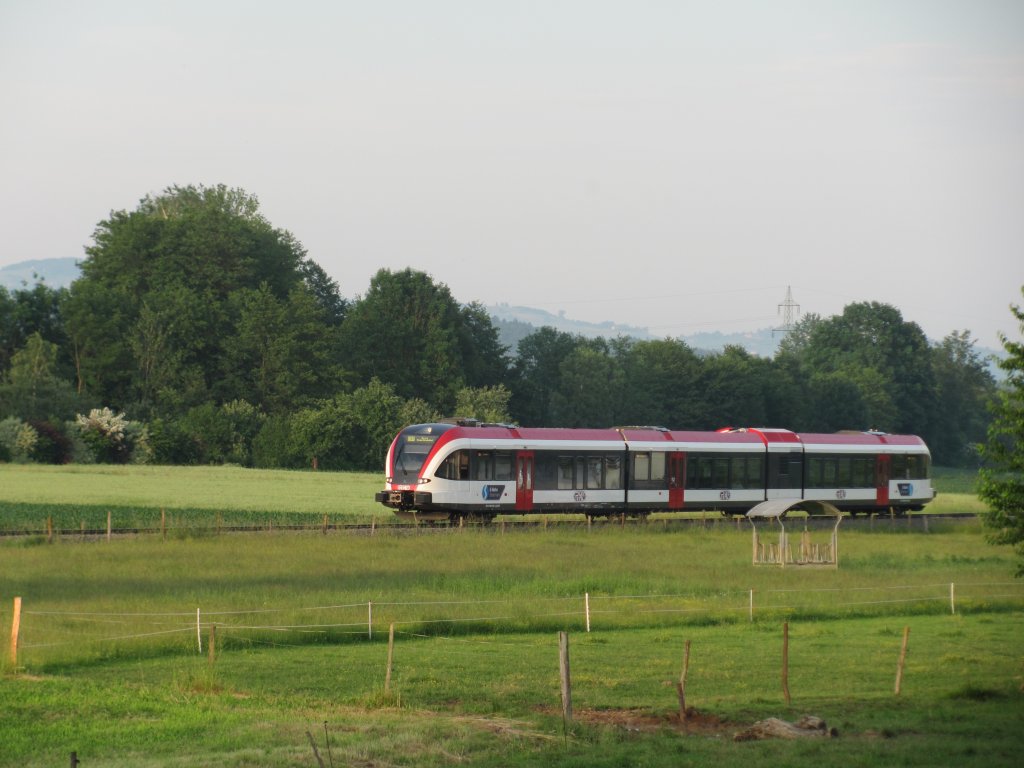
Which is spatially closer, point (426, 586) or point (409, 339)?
point (426, 586)

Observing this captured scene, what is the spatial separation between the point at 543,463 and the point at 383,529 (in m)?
6.39

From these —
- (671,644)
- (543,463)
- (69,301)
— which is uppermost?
(69,301)

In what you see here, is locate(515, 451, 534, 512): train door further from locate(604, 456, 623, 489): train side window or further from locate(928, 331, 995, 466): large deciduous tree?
locate(928, 331, 995, 466): large deciduous tree

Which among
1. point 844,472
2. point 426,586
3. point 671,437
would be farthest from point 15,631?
point 844,472

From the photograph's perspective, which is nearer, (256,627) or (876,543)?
(256,627)

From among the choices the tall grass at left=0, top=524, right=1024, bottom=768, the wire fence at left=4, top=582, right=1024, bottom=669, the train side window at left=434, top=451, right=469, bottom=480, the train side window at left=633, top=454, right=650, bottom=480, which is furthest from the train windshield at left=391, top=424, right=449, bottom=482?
the wire fence at left=4, top=582, right=1024, bottom=669

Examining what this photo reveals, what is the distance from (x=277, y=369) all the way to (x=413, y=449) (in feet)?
171

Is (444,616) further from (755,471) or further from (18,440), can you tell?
(18,440)

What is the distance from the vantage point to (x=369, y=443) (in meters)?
89.4

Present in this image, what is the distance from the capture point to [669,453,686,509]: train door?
5169 centimetres

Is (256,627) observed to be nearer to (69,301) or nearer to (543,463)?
(543,463)

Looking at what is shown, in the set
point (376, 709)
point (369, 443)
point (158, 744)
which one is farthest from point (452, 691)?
point (369, 443)

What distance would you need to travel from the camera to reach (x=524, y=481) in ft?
156

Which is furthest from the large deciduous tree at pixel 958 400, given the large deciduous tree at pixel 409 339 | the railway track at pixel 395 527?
the railway track at pixel 395 527
